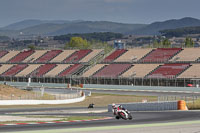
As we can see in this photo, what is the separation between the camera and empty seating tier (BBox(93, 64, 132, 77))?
92.8m

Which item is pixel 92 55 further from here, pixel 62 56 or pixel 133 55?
pixel 133 55

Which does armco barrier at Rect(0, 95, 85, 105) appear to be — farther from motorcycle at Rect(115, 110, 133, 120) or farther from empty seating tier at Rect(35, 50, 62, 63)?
empty seating tier at Rect(35, 50, 62, 63)

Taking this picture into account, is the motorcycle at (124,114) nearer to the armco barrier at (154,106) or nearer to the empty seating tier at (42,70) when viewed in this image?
the armco barrier at (154,106)

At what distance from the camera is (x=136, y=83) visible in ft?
281

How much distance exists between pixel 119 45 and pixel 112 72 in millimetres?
31959

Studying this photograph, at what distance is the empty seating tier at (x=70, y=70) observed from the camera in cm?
10026

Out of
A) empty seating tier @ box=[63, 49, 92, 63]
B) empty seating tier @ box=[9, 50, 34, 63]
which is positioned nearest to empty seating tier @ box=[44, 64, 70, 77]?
empty seating tier @ box=[63, 49, 92, 63]

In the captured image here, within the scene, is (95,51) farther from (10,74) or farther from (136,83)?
(136,83)

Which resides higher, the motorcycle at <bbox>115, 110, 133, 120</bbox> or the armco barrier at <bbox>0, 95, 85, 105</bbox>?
the motorcycle at <bbox>115, 110, 133, 120</bbox>

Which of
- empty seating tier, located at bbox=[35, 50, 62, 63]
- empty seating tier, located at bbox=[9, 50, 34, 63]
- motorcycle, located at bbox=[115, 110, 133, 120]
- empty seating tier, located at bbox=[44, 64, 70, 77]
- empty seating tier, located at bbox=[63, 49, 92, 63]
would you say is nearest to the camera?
motorcycle, located at bbox=[115, 110, 133, 120]

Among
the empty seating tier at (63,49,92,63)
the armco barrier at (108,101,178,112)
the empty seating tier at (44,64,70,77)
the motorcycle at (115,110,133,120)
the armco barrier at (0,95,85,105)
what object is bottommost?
the armco barrier at (0,95,85,105)

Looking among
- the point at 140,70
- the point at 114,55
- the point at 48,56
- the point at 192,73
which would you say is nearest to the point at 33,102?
the point at 192,73

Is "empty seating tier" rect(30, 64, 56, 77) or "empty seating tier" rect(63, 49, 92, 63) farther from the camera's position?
"empty seating tier" rect(63, 49, 92, 63)

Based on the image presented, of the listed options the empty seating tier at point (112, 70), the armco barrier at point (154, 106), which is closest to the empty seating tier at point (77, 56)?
the empty seating tier at point (112, 70)
